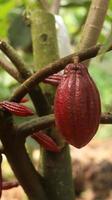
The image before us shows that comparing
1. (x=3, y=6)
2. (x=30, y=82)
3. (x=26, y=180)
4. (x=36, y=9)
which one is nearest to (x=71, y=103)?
(x=30, y=82)

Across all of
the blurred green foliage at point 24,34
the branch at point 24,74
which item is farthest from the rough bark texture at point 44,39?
the blurred green foliage at point 24,34

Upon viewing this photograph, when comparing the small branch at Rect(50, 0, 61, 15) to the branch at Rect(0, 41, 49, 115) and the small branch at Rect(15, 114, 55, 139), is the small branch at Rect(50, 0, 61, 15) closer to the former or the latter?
the branch at Rect(0, 41, 49, 115)

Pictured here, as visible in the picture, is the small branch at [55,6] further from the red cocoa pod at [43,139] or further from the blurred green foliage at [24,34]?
the red cocoa pod at [43,139]

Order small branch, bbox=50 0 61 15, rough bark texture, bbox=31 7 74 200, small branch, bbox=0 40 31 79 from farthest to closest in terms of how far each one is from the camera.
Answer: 1. small branch, bbox=50 0 61 15
2. rough bark texture, bbox=31 7 74 200
3. small branch, bbox=0 40 31 79

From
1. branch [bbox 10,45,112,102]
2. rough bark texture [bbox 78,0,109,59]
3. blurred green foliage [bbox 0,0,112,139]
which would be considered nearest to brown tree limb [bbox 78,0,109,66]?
rough bark texture [bbox 78,0,109,59]

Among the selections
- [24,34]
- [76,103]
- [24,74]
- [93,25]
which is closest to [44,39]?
[93,25]

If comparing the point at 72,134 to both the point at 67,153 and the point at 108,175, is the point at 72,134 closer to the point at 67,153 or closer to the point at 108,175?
the point at 67,153
